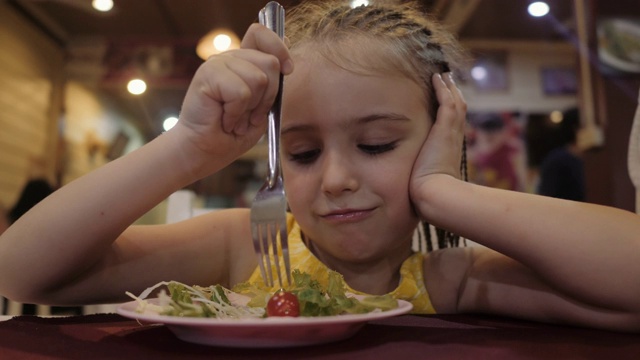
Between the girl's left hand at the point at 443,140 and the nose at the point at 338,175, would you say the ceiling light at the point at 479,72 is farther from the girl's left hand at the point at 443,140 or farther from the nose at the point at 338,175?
the nose at the point at 338,175

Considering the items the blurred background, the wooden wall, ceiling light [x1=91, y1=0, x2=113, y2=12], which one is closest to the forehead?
the blurred background

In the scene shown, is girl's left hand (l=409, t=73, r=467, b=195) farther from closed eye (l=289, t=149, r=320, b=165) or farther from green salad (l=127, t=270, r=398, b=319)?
green salad (l=127, t=270, r=398, b=319)

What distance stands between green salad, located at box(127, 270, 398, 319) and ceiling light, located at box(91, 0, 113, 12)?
12.8 ft

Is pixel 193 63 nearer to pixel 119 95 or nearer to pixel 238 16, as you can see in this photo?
pixel 238 16

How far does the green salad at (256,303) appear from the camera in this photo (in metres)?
0.60

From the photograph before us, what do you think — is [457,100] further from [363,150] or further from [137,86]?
[137,86]

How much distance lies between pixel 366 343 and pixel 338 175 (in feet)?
1.12

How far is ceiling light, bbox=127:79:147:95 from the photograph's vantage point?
4641 mm

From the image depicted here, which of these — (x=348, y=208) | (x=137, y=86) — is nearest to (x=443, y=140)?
(x=348, y=208)

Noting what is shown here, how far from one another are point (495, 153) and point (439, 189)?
392 centimetres

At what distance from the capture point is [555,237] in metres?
0.75

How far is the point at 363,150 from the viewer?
945mm

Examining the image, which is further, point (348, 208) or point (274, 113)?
point (348, 208)

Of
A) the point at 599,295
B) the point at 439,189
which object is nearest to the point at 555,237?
the point at 599,295
